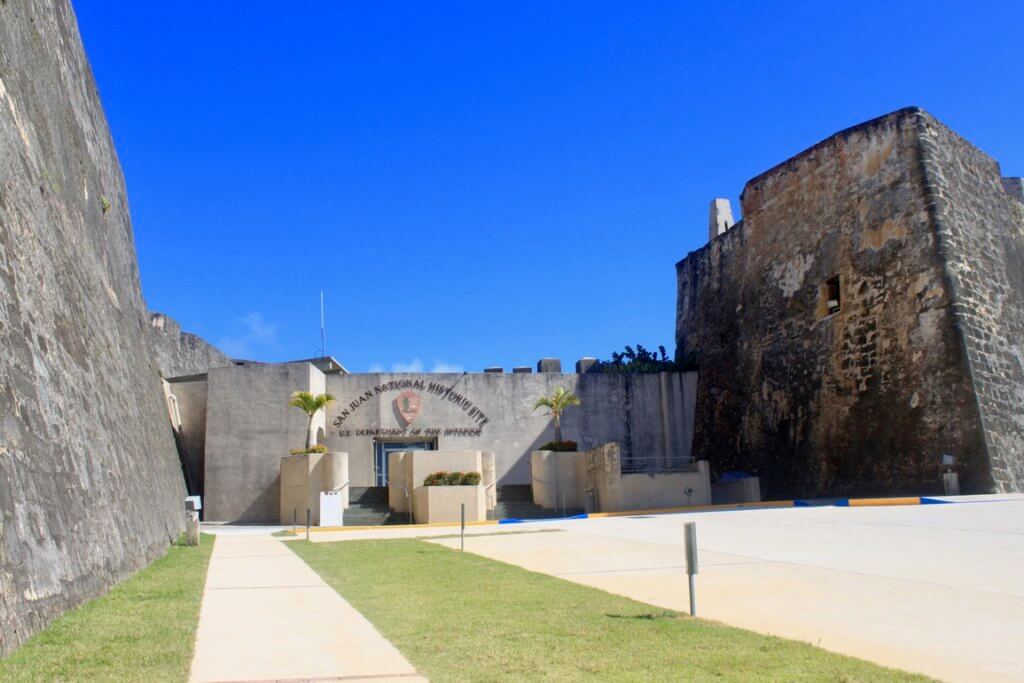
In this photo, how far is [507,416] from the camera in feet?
99.8

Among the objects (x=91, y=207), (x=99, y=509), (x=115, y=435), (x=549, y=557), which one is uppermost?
(x=91, y=207)

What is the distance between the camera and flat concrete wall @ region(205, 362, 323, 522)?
27.5m

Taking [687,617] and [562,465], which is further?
[562,465]

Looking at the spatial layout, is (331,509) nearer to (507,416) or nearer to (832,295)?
(507,416)

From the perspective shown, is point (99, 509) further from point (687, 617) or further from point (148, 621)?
point (687, 617)

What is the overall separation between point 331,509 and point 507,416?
8064mm

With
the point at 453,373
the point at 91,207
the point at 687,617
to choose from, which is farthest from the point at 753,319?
the point at 687,617

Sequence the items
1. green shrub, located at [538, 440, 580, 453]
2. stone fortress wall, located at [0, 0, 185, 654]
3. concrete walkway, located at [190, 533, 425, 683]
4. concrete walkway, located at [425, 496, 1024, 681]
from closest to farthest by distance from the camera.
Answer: concrete walkway, located at [190, 533, 425, 683], concrete walkway, located at [425, 496, 1024, 681], stone fortress wall, located at [0, 0, 185, 654], green shrub, located at [538, 440, 580, 453]

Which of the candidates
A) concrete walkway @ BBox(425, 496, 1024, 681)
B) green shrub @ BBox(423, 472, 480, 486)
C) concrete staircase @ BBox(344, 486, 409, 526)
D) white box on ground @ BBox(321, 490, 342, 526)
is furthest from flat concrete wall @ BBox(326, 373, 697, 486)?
concrete walkway @ BBox(425, 496, 1024, 681)

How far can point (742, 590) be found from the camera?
27.1ft

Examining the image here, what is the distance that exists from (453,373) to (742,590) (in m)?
22.5

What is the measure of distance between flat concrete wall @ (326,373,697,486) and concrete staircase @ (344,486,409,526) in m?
1.86

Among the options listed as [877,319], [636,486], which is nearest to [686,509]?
[636,486]

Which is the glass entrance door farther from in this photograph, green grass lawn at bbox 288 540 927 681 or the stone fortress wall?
green grass lawn at bbox 288 540 927 681
